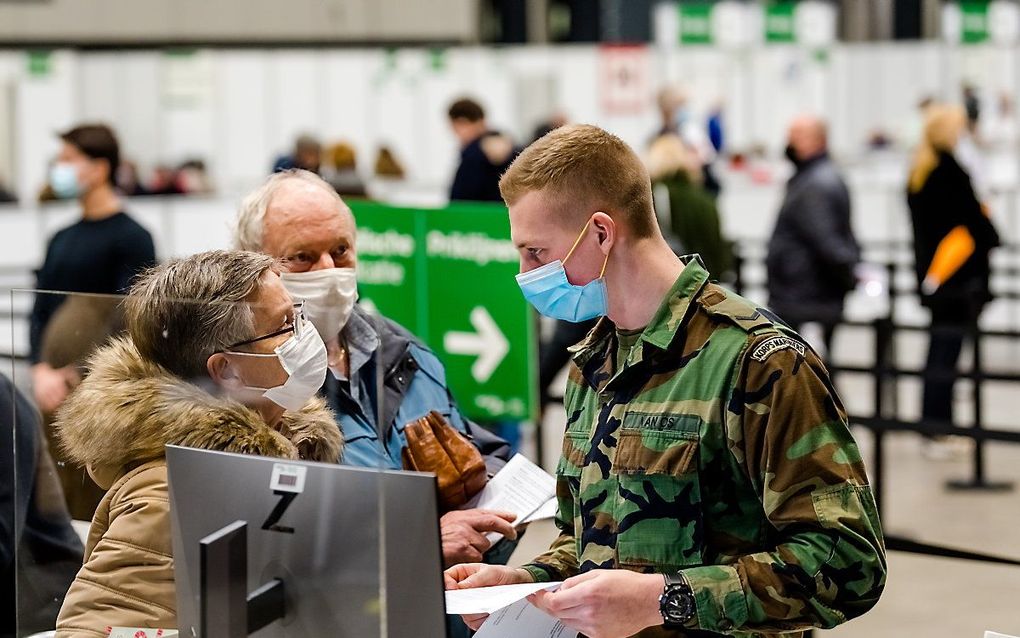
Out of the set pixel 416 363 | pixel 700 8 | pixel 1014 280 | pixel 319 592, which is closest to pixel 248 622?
pixel 319 592

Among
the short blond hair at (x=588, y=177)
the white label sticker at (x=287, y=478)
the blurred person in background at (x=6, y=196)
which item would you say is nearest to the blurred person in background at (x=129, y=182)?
the blurred person in background at (x=6, y=196)

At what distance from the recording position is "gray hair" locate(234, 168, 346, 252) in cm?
339

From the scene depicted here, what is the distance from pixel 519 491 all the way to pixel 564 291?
69cm

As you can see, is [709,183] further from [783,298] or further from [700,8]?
[700,8]

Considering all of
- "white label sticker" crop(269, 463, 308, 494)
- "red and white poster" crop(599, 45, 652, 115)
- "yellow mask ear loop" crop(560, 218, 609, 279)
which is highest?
"red and white poster" crop(599, 45, 652, 115)

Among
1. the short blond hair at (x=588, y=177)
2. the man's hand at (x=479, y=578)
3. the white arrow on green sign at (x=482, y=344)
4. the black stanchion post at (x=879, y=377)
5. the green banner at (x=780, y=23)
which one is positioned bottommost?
the black stanchion post at (x=879, y=377)

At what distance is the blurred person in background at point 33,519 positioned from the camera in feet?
8.14

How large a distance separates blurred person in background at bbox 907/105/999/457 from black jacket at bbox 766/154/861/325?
0.51 m

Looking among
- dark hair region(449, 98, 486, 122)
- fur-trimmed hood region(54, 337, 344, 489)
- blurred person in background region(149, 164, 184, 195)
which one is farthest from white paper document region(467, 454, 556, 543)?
blurred person in background region(149, 164, 184, 195)

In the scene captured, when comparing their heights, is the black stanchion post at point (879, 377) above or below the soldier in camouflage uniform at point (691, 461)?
below

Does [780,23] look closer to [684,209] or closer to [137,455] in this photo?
[684,209]

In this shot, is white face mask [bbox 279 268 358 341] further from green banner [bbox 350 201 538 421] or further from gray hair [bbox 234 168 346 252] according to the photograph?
green banner [bbox 350 201 538 421]

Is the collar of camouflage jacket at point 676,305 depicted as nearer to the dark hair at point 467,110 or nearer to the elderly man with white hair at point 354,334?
the elderly man with white hair at point 354,334

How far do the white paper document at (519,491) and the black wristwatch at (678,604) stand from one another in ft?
2.27
